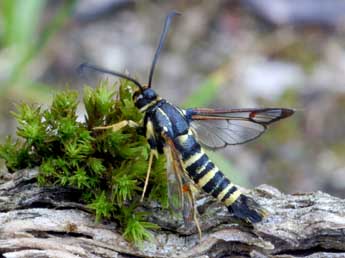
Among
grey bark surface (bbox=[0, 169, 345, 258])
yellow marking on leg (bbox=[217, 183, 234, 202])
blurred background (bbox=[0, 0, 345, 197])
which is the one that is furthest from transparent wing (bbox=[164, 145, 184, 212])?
blurred background (bbox=[0, 0, 345, 197])

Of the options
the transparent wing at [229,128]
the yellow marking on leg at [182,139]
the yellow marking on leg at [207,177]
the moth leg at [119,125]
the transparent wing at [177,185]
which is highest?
the transparent wing at [229,128]

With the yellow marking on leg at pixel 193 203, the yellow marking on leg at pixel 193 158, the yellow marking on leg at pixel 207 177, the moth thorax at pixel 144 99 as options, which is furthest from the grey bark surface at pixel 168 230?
the moth thorax at pixel 144 99

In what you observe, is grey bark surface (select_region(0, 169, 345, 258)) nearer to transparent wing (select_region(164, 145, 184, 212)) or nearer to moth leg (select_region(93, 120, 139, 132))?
transparent wing (select_region(164, 145, 184, 212))

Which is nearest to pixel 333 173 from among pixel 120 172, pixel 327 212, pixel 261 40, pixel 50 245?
pixel 261 40

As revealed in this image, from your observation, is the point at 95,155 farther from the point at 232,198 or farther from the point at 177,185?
the point at 232,198

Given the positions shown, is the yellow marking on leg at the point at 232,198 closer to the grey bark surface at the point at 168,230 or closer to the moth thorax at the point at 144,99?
the grey bark surface at the point at 168,230

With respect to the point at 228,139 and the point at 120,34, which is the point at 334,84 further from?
the point at 228,139

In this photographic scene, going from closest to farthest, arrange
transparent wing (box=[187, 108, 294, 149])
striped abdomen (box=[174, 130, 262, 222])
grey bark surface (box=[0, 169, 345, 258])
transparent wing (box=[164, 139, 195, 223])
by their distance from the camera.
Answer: grey bark surface (box=[0, 169, 345, 258]), transparent wing (box=[164, 139, 195, 223]), striped abdomen (box=[174, 130, 262, 222]), transparent wing (box=[187, 108, 294, 149])

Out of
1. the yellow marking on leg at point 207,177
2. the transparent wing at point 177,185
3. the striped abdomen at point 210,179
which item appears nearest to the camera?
the transparent wing at point 177,185

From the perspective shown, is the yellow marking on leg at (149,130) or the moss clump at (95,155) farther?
the yellow marking on leg at (149,130)
